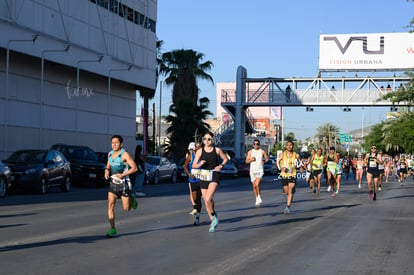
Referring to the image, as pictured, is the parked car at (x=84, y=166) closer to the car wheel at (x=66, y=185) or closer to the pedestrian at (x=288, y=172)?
the car wheel at (x=66, y=185)

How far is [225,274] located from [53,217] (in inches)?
318

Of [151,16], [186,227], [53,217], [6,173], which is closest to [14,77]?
[6,173]

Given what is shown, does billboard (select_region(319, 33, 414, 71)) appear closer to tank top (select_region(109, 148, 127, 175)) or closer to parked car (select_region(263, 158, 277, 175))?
parked car (select_region(263, 158, 277, 175))

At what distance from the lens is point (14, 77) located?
34969 mm

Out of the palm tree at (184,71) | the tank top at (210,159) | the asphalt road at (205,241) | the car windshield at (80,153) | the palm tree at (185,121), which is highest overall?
the palm tree at (184,71)

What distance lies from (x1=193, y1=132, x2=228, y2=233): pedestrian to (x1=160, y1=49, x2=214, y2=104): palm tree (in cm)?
4471

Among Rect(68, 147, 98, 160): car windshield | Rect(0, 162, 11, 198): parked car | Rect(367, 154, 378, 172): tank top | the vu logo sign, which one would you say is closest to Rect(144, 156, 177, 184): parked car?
Rect(68, 147, 98, 160): car windshield

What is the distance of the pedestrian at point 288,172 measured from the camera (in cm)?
1712

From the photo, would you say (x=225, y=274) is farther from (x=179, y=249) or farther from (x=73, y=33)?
(x=73, y=33)

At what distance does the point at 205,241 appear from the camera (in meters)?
11.6

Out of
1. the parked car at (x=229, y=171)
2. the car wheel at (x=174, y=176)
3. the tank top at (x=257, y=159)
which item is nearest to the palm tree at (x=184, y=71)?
the parked car at (x=229, y=171)

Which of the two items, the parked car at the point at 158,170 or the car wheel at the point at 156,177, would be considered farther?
the car wheel at the point at 156,177

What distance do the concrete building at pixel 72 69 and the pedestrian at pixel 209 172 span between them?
2080cm

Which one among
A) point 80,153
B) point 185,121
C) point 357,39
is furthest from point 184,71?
point 80,153
